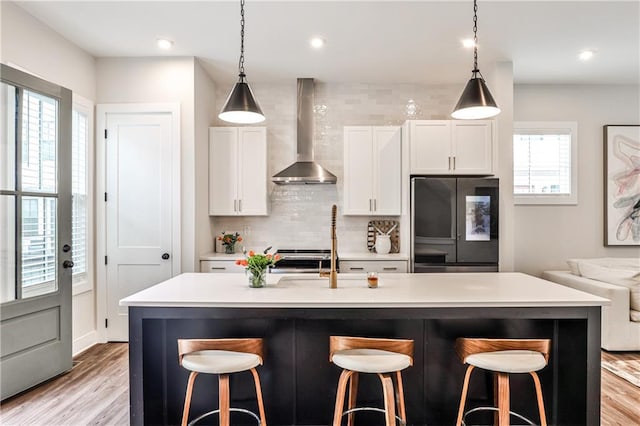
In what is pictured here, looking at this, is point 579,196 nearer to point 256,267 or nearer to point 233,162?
point 233,162

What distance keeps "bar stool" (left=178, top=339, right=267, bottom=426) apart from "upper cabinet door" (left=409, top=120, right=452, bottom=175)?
278 cm

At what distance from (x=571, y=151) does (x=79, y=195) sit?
18.5ft

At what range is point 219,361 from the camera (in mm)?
1889

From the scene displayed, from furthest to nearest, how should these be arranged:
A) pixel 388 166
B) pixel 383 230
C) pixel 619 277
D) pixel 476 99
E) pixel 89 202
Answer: pixel 383 230
pixel 388 166
pixel 89 202
pixel 619 277
pixel 476 99

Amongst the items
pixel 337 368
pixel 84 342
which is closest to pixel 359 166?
pixel 337 368

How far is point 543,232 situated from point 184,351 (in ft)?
14.8

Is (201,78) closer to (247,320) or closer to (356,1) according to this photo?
(356,1)

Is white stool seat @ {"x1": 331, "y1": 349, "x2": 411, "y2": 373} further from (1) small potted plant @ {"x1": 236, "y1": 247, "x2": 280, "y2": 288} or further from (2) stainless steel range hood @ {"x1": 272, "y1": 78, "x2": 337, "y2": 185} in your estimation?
(2) stainless steel range hood @ {"x1": 272, "y1": 78, "x2": 337, "y2": 185}

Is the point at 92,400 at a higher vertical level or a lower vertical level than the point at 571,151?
lower

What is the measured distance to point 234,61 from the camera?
3988 millimetres

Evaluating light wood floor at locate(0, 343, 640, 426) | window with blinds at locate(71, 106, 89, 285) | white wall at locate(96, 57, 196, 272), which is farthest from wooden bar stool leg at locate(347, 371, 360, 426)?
window with blinds at locate(71, 106, 89, 285)

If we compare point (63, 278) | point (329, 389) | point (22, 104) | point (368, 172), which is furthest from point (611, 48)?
point (63, 278)

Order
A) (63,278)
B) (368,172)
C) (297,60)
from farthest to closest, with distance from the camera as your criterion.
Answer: (368,172) → (297,60) → (63,278)

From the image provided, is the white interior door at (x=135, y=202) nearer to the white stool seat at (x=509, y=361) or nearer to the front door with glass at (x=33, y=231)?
the front door with glass at (x=33, y=231)
